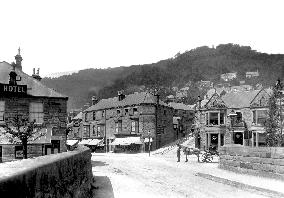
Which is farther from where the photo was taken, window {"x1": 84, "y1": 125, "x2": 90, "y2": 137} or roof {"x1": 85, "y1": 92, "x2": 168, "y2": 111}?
window {"x1": 84, "y1": 125, "x2": 90, "y2": 137}

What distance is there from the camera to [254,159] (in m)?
15.4

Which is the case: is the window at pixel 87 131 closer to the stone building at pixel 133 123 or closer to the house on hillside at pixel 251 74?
the stone building at pixel 133 123

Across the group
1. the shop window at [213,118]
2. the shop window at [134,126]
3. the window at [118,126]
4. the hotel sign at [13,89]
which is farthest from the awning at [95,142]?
the hotel sign at [13,89]

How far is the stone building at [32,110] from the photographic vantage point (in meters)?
27.4

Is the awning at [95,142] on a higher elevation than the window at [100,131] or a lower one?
lower

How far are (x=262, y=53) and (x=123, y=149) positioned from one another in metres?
161

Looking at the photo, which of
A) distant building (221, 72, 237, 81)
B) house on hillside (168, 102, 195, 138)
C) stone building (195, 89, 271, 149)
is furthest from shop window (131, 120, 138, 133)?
distant building (221, 72, 237, 81)

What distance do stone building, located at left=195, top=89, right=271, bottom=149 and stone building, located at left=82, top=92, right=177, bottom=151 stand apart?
25.3 ft

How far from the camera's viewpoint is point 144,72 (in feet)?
522

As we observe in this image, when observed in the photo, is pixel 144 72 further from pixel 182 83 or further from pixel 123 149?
pixel 123 149

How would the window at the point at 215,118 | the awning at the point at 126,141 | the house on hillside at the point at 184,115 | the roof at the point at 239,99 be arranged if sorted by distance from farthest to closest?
the house on hillside at the point at 184,115 → the awning at the point at 126,141 → the window at the point at 215,118 → the roof at the point at 239,99

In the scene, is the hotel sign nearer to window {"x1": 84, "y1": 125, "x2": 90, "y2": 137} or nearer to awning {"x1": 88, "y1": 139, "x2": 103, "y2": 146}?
awning {"x1": 88, "y1": 139, "x2": 103, "y2": 146}

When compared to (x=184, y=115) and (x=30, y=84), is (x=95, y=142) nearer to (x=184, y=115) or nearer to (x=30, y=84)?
(x=184, y=115)

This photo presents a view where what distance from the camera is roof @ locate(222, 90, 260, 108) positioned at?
41719 millimetres
